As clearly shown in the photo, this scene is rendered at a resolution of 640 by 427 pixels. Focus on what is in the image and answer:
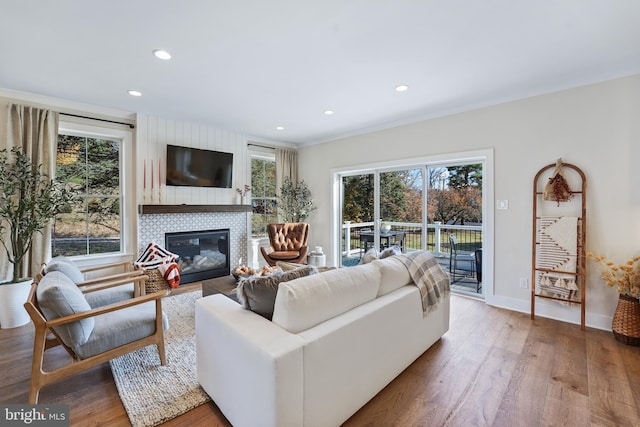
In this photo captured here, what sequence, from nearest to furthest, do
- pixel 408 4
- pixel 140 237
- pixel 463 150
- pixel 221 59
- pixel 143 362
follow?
Result: pixel 408 4
pixel 143 362
pixel 221 59
pixel 463 150
pixel 140 237

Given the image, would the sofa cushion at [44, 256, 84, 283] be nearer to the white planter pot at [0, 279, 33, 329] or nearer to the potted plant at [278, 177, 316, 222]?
the white planter pot at [0, 279, 33, 329]

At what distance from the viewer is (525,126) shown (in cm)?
332

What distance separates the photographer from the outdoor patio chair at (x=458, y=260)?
3.94 m

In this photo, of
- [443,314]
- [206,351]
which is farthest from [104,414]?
[443,314]

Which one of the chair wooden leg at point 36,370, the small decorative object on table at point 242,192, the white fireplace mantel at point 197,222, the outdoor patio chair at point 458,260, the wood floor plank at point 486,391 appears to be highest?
the small decorative object on table at point 242,192

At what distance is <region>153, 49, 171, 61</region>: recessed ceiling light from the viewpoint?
2.47m

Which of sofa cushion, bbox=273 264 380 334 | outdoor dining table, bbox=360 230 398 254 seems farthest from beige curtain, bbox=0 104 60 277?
outdoor dining table, bbox=360 230 398 254

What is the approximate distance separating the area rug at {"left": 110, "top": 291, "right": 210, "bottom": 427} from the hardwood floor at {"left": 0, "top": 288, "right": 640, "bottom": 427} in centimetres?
6

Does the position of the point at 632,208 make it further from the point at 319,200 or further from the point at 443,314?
the point at 319,200

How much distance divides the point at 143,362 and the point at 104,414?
548 millimetres

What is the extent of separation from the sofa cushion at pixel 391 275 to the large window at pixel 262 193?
3.80 metres

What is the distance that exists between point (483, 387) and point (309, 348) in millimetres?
1437

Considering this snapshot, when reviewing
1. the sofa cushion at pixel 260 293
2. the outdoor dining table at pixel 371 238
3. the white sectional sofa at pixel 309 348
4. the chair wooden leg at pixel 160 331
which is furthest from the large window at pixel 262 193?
the sofa cushion at pixel 260 293

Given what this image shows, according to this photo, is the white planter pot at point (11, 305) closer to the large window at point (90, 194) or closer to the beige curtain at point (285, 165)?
the large window at point (90, 194)
